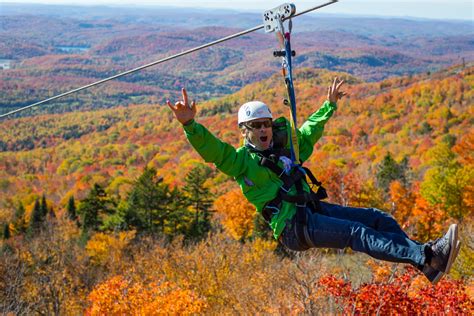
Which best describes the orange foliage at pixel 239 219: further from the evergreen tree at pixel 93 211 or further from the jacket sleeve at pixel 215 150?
the jacket sleeve at pixel 215 150

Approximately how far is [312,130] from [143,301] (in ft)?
54.6

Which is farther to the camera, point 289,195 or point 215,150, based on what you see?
point 289,195

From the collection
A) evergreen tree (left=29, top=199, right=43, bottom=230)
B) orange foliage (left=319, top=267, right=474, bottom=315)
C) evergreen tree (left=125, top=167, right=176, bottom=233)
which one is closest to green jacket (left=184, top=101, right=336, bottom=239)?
orange foliage (left=319, top=267, right=474, bottom=315)

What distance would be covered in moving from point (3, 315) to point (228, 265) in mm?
11956

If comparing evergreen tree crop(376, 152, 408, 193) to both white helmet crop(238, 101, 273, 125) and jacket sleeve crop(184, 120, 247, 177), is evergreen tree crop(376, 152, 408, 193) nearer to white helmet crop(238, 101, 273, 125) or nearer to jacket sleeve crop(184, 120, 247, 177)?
white helmet crop(238, 101, 273, 125)

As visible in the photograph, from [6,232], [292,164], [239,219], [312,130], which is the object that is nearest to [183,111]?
[292,164]

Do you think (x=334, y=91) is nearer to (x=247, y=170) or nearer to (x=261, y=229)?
(x=247, y=170)

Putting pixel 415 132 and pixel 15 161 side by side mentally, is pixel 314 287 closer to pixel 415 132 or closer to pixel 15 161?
pixel 415 132

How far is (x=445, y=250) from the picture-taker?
3.76 m

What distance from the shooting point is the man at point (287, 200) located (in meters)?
3.97

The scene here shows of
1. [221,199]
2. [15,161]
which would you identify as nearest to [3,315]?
[221,199]

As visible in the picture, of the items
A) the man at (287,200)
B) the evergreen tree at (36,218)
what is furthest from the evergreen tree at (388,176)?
the man at (287,200)

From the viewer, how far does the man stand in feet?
13.0

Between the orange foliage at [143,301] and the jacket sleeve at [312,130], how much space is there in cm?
1456
